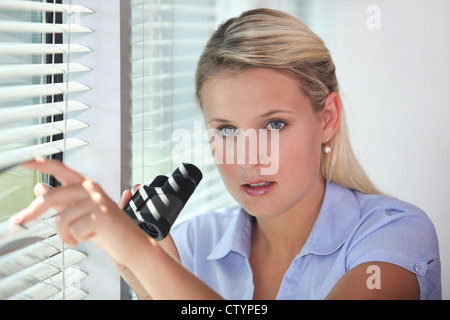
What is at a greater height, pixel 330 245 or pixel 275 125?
pixel 275 125

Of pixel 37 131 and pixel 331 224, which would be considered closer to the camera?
pixel 37 131

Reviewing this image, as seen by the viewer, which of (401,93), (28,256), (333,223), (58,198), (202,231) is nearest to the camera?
(58,198)

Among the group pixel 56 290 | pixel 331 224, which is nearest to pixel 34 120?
pixel 56 290

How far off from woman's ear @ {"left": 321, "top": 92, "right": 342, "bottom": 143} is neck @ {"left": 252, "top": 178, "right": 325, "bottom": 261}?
0.11m

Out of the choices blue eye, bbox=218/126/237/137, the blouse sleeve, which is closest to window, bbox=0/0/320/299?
blue eye, bbox=218/126/237/137

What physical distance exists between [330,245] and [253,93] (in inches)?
14.7

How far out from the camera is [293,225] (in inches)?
50.6

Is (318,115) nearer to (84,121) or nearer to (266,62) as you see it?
(266,62)

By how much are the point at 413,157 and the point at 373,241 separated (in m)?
0.66

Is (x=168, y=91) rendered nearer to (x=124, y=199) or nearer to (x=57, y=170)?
(x=124, y=199)

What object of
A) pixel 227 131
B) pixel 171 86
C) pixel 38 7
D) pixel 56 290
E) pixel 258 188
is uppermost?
pixel 38 7

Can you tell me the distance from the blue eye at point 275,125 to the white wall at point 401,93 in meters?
0.60

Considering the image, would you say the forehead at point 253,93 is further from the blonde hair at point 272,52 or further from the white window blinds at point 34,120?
the white window blinds at point 34,120
